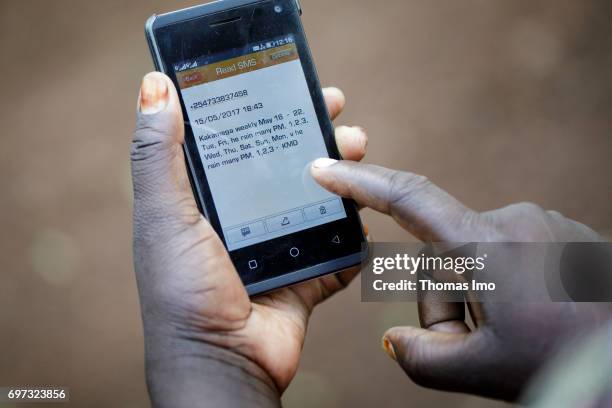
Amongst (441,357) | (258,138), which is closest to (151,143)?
(258,138)

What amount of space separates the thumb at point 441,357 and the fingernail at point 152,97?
24.4 inches

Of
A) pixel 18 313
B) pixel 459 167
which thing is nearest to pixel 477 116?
pixel 459 167

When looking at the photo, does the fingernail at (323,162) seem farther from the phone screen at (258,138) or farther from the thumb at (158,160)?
the thumb at (158,160)

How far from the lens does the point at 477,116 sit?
6.57 feet

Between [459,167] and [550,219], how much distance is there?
0.99 metres

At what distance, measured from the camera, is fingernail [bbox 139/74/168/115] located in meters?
1.03

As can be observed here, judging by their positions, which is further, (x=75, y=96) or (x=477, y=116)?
(x=75, y=96)

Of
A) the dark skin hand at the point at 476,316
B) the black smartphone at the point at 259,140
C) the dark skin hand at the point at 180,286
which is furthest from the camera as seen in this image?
the black smartphone at the point at 259,140

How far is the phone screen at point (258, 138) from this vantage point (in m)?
1.13

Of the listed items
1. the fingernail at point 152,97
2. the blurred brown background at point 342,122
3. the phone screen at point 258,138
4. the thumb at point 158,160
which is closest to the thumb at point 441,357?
the phone screen at point 258,138

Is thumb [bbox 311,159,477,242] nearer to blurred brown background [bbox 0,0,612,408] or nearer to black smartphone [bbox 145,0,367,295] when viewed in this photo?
black smartphone [bbox 145,0,367,295]

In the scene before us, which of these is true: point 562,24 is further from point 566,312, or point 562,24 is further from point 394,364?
point 566,312

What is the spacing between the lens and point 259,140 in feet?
3.75

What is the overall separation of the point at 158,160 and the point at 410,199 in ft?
1.54
